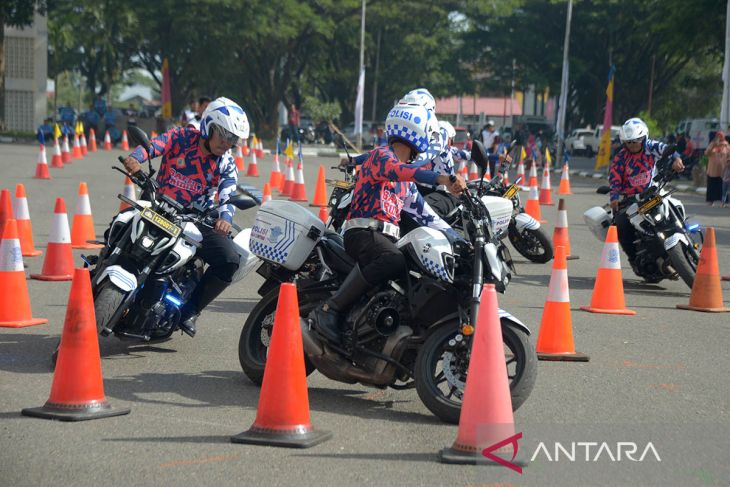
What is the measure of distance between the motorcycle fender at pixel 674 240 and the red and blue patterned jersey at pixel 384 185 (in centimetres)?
539

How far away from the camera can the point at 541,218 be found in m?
21.8

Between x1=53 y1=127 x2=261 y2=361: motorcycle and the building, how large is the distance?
5758 cm

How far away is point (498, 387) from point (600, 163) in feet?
121

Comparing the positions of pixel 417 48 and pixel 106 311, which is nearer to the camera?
pixel 106 311

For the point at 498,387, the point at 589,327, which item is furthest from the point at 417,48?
the point at 498,387

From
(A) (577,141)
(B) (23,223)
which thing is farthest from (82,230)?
(A) (577,141)

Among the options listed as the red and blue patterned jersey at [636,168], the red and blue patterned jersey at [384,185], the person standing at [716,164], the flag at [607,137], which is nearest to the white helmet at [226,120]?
the red and blue patterned jersey at [384,185]

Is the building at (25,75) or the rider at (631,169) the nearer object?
the rider at (631,169)

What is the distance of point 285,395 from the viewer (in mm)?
6246

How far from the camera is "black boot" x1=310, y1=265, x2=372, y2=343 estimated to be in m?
7.20

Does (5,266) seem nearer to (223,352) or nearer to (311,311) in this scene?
(223,352)

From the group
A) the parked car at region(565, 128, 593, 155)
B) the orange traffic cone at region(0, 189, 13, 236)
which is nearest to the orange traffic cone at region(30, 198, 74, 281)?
the orange traffic cone at region(0, 189, 13, 236)

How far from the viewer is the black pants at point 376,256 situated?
7078 mm

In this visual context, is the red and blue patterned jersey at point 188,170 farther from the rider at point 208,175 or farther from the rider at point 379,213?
the rider at point 379,213
